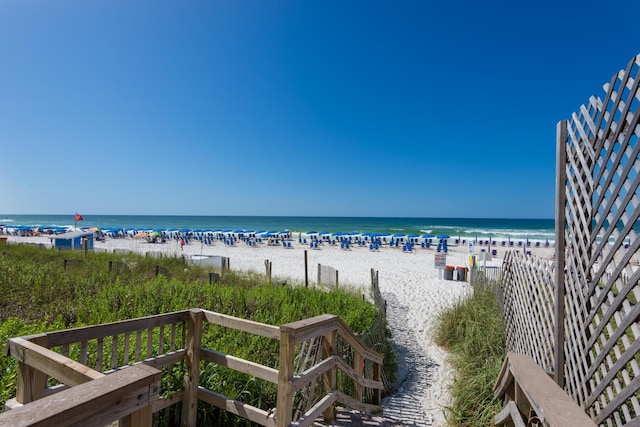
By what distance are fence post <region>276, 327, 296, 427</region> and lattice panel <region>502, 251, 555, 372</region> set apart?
2610 millimetres

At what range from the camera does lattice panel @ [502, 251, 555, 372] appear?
3.47 m

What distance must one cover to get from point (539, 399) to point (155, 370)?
65.8 inches

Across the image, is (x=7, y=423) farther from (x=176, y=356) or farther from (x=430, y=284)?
(x=430, y=284)

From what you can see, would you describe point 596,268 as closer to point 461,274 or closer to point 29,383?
point 29,383

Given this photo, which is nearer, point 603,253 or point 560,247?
point 603,253

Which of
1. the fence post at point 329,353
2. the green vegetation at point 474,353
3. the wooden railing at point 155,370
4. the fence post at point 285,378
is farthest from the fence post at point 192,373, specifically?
the green vegetation at point 474,353

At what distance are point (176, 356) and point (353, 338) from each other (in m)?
1.89

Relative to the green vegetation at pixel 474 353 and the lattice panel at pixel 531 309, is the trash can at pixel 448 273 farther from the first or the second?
the lattice panel at pixel 531 309

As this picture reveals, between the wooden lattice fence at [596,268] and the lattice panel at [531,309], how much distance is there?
22 mm

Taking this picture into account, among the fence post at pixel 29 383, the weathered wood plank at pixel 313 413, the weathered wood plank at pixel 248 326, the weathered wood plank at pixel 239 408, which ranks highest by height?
the fence post at pixel 29 383

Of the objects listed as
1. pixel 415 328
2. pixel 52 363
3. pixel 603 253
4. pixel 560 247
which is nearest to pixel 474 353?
pixel 560 247

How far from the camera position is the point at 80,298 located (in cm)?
611

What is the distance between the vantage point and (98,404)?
1.06 m

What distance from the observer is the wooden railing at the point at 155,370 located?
1.10m
